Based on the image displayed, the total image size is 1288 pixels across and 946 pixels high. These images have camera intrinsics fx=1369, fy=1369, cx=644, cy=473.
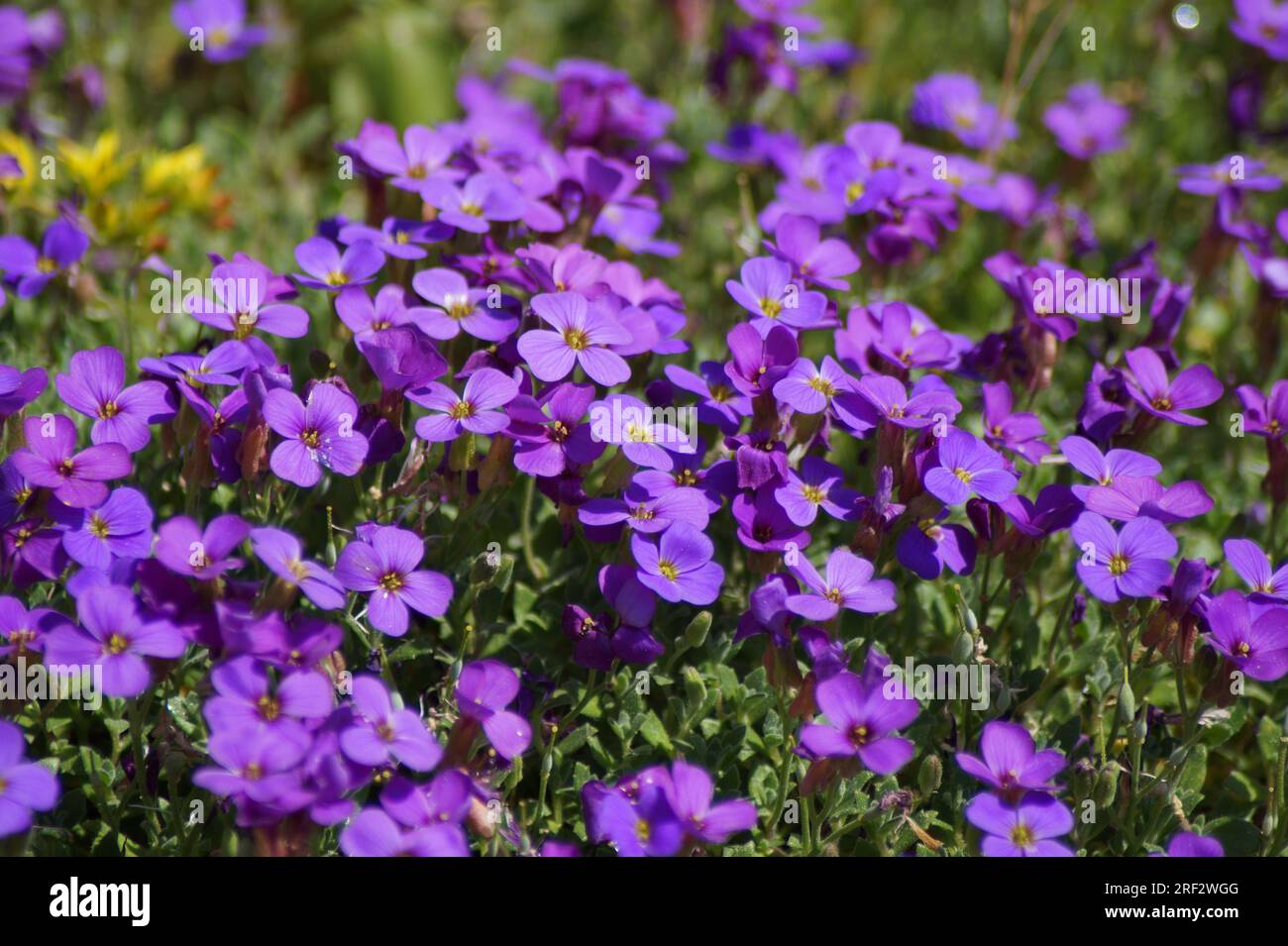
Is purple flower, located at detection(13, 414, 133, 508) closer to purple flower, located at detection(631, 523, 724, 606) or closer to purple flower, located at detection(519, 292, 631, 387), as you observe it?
purple flower, located at detection(519, 292, 631, 387)

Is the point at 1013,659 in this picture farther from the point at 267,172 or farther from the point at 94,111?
the point at 94,111

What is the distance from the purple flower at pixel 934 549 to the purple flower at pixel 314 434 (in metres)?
1.13

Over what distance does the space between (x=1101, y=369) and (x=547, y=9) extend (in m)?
3.38

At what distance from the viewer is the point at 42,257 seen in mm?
3617

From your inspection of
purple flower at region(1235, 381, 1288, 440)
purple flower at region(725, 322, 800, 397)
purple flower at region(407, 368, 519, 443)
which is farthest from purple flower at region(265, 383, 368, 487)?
purple flower at region(1235, 381, 1288, 440)

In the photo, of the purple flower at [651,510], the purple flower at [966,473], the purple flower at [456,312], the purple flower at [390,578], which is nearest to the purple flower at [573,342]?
the purple flower at [456,312]

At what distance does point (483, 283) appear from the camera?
10.8ft

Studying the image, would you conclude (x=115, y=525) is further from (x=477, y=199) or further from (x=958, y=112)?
(x=958, y=112)

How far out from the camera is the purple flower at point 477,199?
3271mm

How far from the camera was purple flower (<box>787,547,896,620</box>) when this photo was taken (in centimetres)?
265

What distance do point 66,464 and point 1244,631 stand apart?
90.3 inches

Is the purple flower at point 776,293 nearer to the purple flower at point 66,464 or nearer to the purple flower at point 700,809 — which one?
the purple flower at point 700,809

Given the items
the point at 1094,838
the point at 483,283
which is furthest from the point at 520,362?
the point at 1094,838

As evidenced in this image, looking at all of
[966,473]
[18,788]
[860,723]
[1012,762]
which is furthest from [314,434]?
[1012,762]
